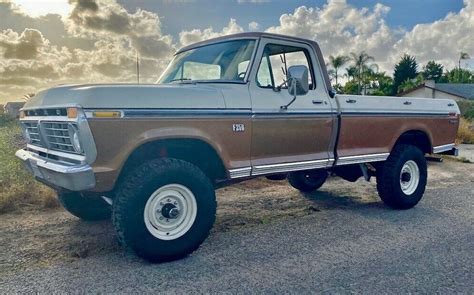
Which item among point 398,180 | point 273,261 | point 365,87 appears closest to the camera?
point 273,261

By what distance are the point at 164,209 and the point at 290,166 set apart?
5.25ft

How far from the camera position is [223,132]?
3.94 meters

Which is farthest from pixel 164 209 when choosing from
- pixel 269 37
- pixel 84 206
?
pixel 269 37

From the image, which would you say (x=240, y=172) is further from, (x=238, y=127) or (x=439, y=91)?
(x=439, y=91)

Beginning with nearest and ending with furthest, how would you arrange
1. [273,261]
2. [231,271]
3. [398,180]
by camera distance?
[231,271] → [273,261] → [398,180]

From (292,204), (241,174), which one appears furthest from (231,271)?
(292,204)

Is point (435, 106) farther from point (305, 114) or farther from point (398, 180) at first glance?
point (305, 114)

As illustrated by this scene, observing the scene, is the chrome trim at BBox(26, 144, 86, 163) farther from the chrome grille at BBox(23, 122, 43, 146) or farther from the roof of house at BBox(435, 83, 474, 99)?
the roof of house at BBox(435, 83, 474, 99)

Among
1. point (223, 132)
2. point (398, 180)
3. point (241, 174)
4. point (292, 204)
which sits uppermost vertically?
point (223, 132)

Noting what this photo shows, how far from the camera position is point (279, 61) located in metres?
4.78

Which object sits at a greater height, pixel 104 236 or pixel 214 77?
pixel 214 77

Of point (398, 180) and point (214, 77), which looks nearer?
point (214, 77)

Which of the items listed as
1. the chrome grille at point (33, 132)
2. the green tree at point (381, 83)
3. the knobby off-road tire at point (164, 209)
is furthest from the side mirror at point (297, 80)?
the green tree at point (381, 83)

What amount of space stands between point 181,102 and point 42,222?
2.63 meters
